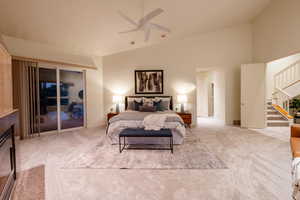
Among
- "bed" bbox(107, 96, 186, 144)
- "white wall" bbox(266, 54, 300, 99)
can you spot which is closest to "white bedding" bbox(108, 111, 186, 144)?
"bed" bbox(107, 96, 186, 144)

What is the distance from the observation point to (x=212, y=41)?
5.67m

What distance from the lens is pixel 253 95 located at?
5098 mm

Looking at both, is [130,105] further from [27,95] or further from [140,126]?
[27,95]

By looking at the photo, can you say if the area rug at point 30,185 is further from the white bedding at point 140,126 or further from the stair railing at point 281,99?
the stair railing at point 281,99

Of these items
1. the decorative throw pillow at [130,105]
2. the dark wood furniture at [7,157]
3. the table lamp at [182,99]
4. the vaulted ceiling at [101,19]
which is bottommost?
the dark wood furniture at [7,157]

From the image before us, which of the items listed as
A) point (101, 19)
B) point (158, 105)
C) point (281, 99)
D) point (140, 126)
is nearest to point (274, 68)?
point (281, 99)

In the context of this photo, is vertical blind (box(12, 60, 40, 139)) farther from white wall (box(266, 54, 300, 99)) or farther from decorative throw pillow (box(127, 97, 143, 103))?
white wall (box(266, 54, 300, 99))

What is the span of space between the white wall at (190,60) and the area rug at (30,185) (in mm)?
4011

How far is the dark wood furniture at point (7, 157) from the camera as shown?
1739 millimetres

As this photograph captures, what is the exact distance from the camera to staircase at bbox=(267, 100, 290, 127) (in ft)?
17.3

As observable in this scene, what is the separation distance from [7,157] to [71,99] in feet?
10.5

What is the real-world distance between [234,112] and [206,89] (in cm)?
278

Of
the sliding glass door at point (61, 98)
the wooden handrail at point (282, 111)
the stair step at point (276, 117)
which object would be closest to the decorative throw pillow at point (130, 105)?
the sliding glass door at point (61, 98)

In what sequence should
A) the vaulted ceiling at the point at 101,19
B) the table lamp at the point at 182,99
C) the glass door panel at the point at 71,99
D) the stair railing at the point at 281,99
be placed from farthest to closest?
1. the stair railing at the point at 281,99
2. the table lamp at the point at 182,99
3. the glass door panel at the point at 71,99
4. the vaulted ceiling at the point at 101,19
